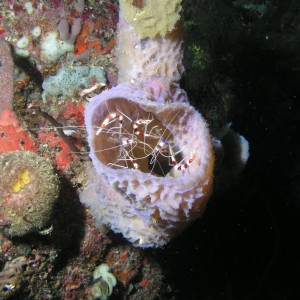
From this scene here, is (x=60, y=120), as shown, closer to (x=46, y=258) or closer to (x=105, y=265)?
(x=46, y=258)

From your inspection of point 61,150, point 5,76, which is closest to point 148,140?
point 61,150

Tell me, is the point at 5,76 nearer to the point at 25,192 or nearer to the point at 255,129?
the point at 25,192

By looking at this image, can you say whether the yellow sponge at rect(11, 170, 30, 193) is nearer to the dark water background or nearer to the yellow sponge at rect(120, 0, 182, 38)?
the yellow sponge at rect(120, 0, 182, 38)

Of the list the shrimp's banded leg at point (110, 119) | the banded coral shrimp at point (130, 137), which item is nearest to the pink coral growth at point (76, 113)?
the banded coral shrimp at point (130, 137)

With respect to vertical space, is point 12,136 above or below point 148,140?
below

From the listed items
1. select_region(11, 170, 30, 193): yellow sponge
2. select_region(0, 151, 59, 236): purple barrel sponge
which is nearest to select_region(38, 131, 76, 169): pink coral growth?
select_region(0, 151, 59, 236): purple barrel sponge

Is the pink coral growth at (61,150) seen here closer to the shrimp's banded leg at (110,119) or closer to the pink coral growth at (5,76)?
the pink coral growth at (5,76)
